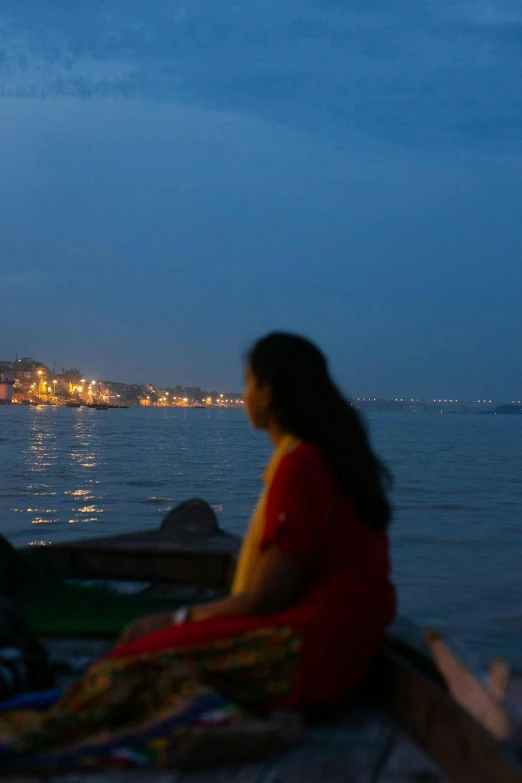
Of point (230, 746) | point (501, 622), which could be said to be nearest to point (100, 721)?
point (230, 746)

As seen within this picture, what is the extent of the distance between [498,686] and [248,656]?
2.51ft

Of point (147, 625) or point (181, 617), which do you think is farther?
point (147, 625)

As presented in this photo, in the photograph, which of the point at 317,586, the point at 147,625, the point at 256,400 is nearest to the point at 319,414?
the point at 256,400

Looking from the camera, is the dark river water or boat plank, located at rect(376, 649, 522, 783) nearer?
boat plank, located at rect(376, 649, 522, 783)

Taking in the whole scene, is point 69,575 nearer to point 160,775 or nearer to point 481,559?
point 160,775

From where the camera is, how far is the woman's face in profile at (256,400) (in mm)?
2779

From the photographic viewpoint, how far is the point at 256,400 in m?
2.80

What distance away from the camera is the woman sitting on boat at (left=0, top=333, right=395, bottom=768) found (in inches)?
99.1

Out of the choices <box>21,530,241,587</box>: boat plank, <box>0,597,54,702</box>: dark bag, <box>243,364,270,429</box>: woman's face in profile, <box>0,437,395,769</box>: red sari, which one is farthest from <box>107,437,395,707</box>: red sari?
<box>21,530,241,587</box>: boat plank

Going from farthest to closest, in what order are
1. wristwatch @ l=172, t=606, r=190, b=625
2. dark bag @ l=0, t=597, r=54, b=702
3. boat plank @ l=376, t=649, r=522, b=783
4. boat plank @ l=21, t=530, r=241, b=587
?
boat plank @ l=21, t=530, r=241, b=587 → dark bag @ l=0, t=597, r=54, b=702 → wristwatch @ l=172, t=606, r=190, b=625 → boat plank @ l=376, t=649, r=522, b=783

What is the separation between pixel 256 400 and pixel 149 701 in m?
1.01

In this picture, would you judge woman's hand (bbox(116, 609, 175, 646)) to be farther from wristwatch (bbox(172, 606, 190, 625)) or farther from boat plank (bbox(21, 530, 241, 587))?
boat plank (bbox(21, 530, 241, 587))

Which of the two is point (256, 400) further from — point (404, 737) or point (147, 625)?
point (404, 737)

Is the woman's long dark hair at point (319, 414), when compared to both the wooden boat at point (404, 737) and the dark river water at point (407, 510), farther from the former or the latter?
the dark river water at point (407, 510)
